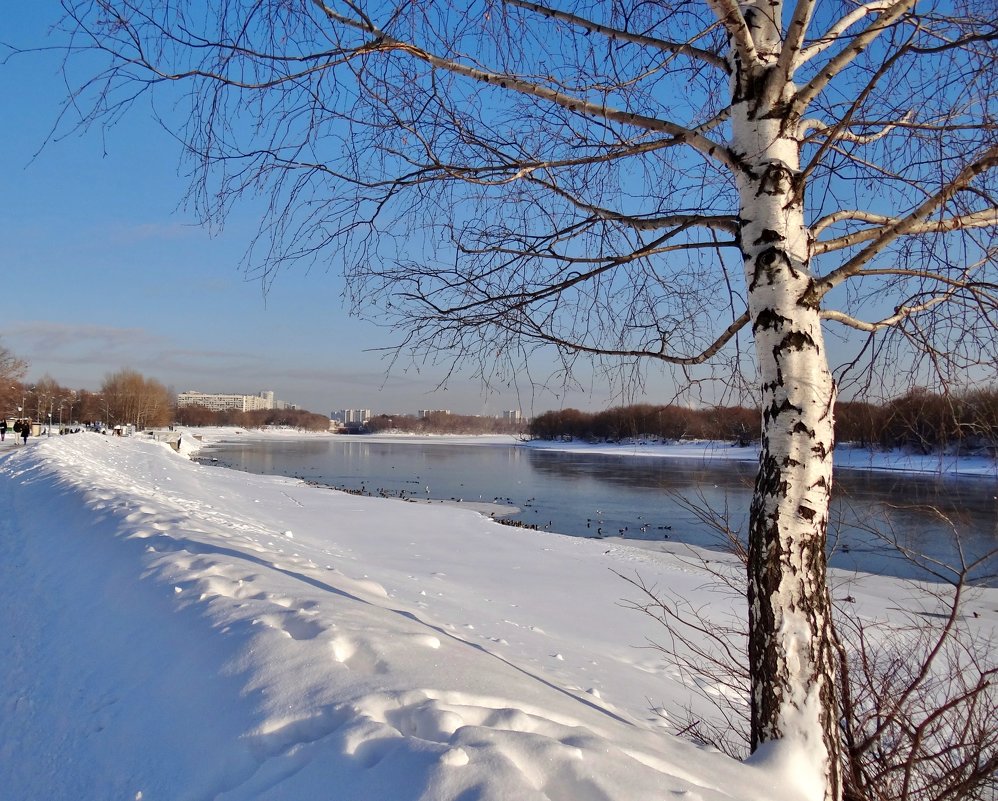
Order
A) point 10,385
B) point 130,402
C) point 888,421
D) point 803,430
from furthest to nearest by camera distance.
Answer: point 130,402, point 10,385, point 888,421, point 803,430

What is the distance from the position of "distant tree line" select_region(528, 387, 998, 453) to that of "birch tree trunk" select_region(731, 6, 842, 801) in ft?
1.92

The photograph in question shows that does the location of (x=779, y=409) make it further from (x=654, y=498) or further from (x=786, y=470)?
(x=654, y=498)

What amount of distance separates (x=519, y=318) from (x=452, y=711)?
1748 mm

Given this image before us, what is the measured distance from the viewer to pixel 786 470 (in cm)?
233

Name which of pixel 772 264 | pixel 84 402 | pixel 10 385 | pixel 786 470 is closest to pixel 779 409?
pixel 786 470

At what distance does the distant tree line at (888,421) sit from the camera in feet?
8.84

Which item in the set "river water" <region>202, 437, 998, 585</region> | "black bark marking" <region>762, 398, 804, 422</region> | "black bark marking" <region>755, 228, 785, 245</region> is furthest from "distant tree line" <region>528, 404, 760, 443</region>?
"black bark marking" <region>755, 228, 785, 245</region>

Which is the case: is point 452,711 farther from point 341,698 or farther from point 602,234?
point 602,234

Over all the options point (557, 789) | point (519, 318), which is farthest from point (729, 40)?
point (557, 789)

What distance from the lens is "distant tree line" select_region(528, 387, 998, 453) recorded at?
106 inches

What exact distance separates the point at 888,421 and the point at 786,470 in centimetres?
92

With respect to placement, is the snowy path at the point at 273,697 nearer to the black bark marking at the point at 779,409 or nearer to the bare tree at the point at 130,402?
the black bark marking at the point at 779,409

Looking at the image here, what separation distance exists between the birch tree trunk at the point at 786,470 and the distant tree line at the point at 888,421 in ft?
1.92

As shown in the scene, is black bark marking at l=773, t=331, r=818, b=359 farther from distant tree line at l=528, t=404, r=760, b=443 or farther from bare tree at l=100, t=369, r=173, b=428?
bare tree at l=100, t=369, r=173, b=428
